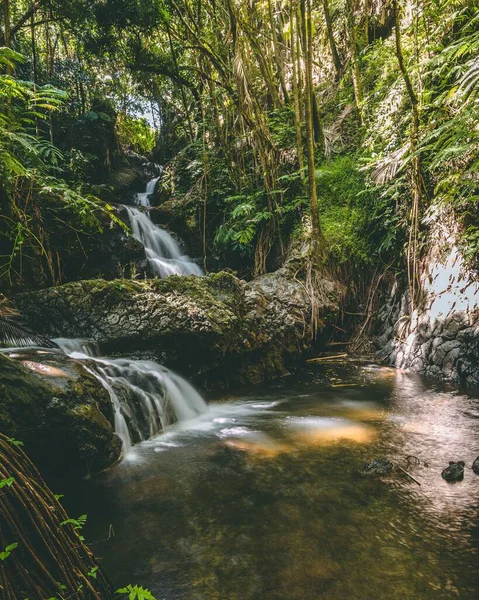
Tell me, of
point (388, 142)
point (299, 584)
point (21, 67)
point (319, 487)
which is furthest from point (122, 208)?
point (299, 584)

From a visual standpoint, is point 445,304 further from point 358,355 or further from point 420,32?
point 420,32

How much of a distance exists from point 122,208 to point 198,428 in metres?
6.76

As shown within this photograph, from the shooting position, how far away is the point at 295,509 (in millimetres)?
2617

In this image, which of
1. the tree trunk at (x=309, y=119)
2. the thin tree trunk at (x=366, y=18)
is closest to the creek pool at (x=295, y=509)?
the tree trunk at (x=309, y=119)

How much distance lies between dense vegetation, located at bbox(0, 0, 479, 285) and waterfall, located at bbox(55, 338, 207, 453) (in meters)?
2.02

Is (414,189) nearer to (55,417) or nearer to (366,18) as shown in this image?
(366,18)

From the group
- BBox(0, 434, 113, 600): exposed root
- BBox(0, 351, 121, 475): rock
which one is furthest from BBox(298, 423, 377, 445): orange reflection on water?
BBox(0, 434, 113, 600): exposed root

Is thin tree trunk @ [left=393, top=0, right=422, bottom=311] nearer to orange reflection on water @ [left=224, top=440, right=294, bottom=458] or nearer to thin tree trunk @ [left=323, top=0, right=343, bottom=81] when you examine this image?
orange reflection on water @ [left=224, top=440, right=294, bottom=458]

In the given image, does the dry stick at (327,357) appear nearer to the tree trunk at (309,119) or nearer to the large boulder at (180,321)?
the large boulder at (180,321)

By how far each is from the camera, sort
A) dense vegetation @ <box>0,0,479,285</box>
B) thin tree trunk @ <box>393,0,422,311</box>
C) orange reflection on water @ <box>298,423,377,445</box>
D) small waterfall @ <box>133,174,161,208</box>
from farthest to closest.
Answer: small waterfall @ <box>133,174,161,208</box>, thin tree trunk @ <box>393,0,422,311</box>, dense vegetation @ <box>0,0,479,285</box>, orange reflection on water @ <box>298,423,377,445</box>

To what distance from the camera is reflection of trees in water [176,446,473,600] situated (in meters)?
1.92

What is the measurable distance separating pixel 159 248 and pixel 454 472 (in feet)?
25.6

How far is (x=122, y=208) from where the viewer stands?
9562mm

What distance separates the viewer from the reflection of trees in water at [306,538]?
192cm
